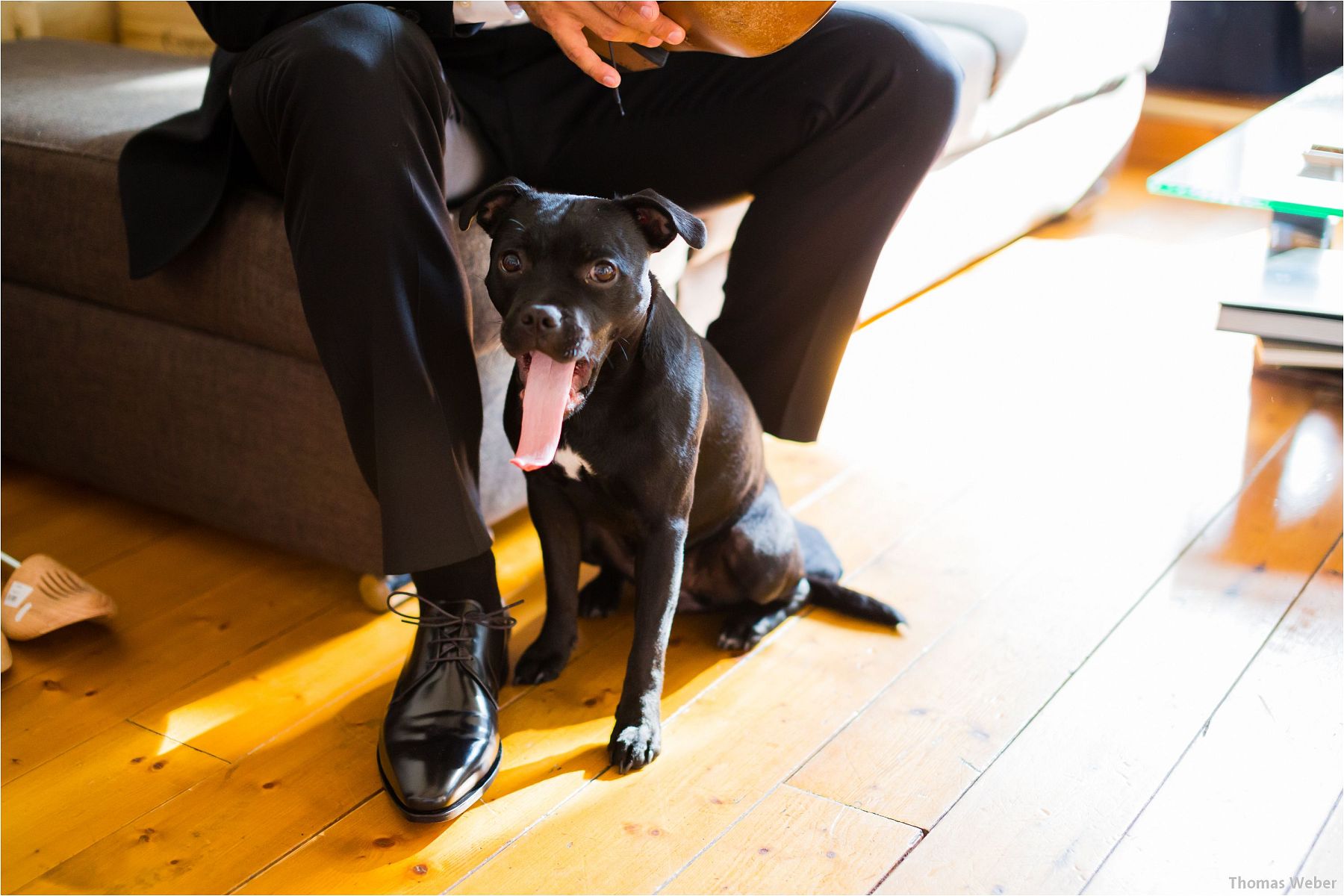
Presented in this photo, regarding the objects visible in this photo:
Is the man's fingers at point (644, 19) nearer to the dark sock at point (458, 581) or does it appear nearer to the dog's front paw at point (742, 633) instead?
the dark sock at point (458, 581)

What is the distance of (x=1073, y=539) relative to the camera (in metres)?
1.88

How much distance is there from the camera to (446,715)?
1.34 m

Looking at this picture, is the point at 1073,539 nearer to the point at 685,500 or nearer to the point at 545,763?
Answer: the point at 685,500

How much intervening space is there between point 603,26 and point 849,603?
836 mm

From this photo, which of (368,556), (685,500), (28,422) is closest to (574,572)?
(685,500)

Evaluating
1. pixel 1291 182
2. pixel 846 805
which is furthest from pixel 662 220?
pixel 1291 182

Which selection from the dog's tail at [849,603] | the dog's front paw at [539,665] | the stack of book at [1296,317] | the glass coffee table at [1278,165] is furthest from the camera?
the stack of book at [1296,317]

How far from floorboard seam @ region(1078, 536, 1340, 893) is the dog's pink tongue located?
0.70 meters

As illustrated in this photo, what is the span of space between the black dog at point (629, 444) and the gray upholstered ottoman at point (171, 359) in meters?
0.27

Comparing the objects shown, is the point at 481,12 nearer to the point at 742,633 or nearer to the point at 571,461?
the point at 571,461

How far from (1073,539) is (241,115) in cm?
136

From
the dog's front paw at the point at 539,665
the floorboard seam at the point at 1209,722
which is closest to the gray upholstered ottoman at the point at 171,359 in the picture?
the dog's front paw at the point at 539,665

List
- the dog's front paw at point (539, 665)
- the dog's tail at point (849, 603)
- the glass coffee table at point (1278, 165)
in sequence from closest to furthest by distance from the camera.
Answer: the dog's front paw at point (539, 665), the dog's tail at point (849, 603), the glass coffee table at point (1278, 165)

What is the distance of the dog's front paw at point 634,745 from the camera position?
1347 millimetres
